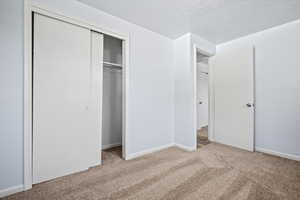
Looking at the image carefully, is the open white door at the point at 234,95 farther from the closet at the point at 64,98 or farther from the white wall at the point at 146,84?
the closet at the point at 64,98

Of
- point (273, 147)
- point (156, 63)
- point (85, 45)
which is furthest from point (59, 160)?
point (273, 147)

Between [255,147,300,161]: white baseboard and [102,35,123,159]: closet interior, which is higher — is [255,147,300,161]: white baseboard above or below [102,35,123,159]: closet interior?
below

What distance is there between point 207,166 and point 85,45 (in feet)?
8.38

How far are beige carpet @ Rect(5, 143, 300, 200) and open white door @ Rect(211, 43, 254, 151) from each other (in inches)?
22.3

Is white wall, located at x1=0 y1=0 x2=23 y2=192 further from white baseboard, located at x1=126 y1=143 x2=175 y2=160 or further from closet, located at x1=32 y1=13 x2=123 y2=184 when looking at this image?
white baseboard, located at x1=126 y1=143 x2=175 y2=160

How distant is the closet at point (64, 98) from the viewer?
159 centimetres

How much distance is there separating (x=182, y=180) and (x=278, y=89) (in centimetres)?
238

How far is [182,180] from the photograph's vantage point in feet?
5.50

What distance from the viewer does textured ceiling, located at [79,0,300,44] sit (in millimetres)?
1859

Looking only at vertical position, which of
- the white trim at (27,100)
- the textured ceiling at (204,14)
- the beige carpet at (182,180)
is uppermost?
the textured ceiling at (204,14)

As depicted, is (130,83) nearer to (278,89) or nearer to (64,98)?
(64,98)

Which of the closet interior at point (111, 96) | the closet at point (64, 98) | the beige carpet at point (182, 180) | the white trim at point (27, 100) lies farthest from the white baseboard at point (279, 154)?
the white trim at point (27, 100)

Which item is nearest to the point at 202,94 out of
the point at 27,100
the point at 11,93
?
the point at 27,100

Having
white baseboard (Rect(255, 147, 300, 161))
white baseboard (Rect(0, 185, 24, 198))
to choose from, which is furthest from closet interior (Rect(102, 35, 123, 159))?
white baseboard (Rect(255, 147, 300, 161))
